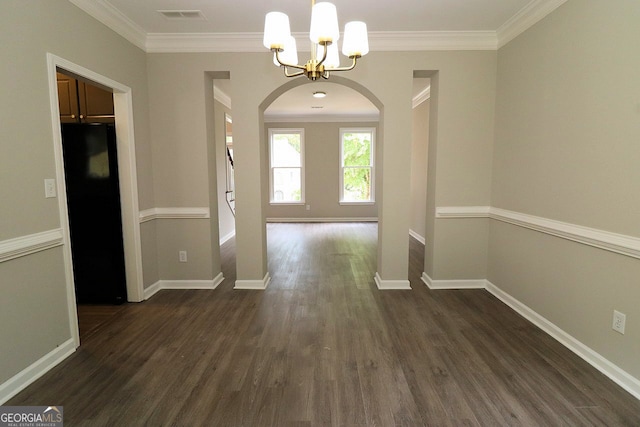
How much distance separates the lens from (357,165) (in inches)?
334

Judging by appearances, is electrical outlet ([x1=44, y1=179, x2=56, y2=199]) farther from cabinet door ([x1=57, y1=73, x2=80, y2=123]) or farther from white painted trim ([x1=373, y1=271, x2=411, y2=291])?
white painted trim ([x1=373, y1=271, x2=411, y2=291])

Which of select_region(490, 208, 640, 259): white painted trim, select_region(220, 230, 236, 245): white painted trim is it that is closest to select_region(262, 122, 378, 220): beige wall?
select_region(220, 230, 236, 245): white painted trim

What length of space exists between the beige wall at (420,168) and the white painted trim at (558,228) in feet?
6.88

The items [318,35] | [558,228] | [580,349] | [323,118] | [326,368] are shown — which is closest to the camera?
[318,35]

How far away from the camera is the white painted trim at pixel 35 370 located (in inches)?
74.2

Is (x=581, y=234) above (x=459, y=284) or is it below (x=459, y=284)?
above

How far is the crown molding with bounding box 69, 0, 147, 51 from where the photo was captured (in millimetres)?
2572

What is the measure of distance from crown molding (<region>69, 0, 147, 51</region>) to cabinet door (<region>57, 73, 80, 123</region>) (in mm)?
762

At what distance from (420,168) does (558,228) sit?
12.3ft

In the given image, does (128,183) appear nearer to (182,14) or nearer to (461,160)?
(182,14)

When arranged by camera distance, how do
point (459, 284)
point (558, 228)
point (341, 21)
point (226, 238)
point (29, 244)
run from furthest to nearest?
point (226, 238) < point (459, 284) < point (341, 21) < point (558, 228) < point (29, 244)

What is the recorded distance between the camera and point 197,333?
270 centimetres

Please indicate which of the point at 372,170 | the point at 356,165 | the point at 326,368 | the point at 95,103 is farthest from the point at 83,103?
the point at 372,170

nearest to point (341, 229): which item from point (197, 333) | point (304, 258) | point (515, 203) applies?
point (304, 258)
